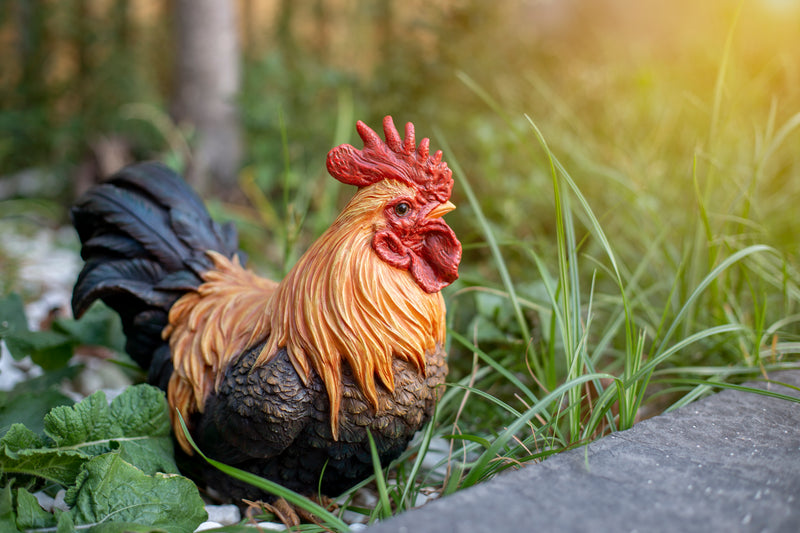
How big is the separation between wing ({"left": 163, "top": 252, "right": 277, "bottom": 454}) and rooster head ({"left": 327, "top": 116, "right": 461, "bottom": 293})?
15.9 inches

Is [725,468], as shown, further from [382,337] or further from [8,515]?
[8,515]

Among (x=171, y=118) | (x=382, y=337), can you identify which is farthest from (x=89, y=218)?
(x=171, y=118)

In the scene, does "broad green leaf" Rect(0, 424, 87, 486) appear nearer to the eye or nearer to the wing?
the wing

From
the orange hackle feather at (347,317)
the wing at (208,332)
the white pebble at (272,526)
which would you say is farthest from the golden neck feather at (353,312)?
the white pebble at (272,526)

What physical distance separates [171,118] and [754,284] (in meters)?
4.45

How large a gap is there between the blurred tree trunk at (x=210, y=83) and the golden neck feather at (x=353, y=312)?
328 cm

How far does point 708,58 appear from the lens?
4430 millimetres

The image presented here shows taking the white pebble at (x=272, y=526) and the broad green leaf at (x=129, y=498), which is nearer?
the broad green leaf at (x=129, y=498)

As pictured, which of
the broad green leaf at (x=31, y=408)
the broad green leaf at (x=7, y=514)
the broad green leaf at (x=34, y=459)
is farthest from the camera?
the broad green leaf at (x=31, y=408)

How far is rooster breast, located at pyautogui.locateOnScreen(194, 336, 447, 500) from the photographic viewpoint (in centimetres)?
147

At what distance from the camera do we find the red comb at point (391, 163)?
154cm

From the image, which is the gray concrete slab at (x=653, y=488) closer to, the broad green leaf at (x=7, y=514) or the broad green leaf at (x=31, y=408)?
the broad green leaf at (x=7, y=514)

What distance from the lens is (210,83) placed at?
4781 mm

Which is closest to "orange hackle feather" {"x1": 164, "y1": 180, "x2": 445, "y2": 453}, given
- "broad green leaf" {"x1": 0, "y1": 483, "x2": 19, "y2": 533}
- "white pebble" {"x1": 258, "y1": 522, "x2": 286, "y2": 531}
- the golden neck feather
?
the golden neck feather
